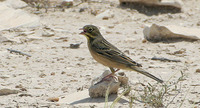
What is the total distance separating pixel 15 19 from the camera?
1046 cm

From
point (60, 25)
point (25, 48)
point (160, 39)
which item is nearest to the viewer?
point (25, 48)

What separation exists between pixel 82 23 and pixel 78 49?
7.07ft

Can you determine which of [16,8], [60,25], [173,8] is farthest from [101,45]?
[173,8]

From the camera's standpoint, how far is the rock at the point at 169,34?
31.1 feet

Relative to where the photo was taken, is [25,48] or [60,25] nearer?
[25,48]

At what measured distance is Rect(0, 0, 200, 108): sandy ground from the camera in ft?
20.6

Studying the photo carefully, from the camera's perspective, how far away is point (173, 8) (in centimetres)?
1251

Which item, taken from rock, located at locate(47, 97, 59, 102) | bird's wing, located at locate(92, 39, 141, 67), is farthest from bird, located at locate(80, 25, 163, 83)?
rock, located at locate(47, 97, 59, 102)

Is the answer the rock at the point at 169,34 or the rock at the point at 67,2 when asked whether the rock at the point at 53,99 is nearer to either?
the rock at the point at 169,34

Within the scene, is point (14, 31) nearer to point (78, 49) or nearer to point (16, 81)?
point (78, 49)

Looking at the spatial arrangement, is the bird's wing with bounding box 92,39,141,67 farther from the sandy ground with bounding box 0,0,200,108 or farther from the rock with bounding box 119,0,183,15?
the rock with bounding box 119,0,183,15

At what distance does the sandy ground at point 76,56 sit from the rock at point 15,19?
240 millimetres

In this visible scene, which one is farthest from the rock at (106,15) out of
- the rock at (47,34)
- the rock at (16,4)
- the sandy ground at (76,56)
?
the rock at (16,4)

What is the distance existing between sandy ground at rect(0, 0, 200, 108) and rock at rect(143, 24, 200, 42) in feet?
0.74
